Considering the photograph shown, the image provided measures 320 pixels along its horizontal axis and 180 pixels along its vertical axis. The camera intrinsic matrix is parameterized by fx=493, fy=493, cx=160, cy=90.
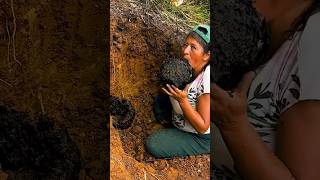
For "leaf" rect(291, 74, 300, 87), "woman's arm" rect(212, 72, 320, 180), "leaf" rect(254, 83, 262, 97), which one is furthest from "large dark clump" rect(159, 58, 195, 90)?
"leaf" rect(291, 74, 300, 87)

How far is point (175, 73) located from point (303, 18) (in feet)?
1.31

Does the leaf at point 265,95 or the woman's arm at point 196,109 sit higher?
the leaf at point 265,95

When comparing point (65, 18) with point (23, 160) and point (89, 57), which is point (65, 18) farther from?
point (23, 160)

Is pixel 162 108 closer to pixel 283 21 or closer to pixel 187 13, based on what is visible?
pixel 187 13

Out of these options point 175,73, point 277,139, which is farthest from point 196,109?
point 277,139

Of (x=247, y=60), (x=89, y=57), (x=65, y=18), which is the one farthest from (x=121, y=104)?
(x=247, y=60)

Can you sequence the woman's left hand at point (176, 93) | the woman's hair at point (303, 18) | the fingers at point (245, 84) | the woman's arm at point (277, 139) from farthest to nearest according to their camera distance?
the woman's left hand at point (176, 93) < the fingers at point (245, 84) < the woman's hair at point (303, 18) < the woman's arm at point (277, 139)

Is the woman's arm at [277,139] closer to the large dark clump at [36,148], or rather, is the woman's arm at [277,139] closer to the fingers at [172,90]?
the fingers at [172,90]

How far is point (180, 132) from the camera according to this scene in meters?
1.44

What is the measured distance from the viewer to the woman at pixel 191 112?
1412 millimetres

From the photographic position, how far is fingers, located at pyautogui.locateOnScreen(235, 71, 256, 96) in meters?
1.29

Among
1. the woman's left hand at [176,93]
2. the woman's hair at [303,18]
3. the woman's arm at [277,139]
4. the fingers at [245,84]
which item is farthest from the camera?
the woman's left hand at [176,93]

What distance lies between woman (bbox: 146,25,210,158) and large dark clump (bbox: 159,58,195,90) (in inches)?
0.6

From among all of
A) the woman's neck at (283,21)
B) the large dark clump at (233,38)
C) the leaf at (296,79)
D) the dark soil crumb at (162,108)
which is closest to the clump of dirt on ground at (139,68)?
the dark soil crumb at (162,108)
